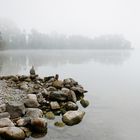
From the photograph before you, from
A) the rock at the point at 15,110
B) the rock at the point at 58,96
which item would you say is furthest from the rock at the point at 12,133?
the rock at the point at 58,96

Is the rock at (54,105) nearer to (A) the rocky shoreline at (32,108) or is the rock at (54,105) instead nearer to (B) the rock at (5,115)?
(A) the rocky shoreline at (32,108)

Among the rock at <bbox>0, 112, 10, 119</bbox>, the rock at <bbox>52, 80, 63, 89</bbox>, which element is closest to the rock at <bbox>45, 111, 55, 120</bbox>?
the rock at <bbox>0, 112, 10, 119</bbox>

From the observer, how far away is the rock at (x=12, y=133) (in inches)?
440

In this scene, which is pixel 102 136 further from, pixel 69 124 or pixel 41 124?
pixel 41 124

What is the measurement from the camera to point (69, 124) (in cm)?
1346

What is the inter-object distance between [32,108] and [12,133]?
385 centimetres

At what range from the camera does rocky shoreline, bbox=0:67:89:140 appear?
12.0 metres

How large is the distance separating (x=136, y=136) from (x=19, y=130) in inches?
224

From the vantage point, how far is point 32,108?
15.0 meters

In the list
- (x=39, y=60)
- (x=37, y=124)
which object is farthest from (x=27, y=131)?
(x=39, y=60)

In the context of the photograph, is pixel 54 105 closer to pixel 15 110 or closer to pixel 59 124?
pixel 59 124

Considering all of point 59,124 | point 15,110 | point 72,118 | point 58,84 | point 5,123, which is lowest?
point 59,124

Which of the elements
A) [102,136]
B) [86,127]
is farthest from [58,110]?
[102,136]

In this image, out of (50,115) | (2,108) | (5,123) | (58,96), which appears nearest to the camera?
(5,123)
